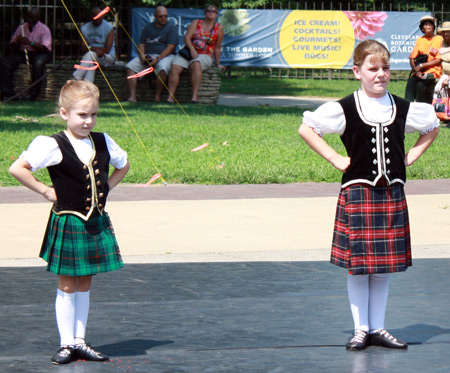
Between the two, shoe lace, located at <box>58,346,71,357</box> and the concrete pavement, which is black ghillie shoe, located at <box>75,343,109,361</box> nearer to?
shoe lace, located at <box>58,346,71,357</box>

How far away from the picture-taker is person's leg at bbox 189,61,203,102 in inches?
666

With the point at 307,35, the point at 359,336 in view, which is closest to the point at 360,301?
the point at 359,336

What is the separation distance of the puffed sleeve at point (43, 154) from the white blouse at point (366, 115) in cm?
113

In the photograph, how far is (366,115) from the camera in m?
4.36

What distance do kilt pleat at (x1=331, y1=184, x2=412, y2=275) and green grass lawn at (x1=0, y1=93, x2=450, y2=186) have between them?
497 cm

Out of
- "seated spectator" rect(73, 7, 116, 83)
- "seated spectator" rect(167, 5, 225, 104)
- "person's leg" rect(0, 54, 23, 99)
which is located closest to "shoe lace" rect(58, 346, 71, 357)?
"seated spectator" rect(167, 5, 225, 104)

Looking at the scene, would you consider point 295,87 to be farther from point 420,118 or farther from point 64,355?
point 64,355

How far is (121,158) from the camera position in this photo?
429cm

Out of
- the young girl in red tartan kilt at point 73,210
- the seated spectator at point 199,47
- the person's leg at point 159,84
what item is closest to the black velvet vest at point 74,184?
the young girl in red tartan kilt at point 73,210

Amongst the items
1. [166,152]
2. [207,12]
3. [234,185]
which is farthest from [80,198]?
[207,12]

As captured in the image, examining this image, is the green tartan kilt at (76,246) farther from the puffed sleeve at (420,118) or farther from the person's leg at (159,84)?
the person's leg at (159,84)

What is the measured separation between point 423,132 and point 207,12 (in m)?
12.7

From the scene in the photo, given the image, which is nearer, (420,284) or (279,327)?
(279,327)

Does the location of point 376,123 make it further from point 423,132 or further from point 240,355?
point 240,355
